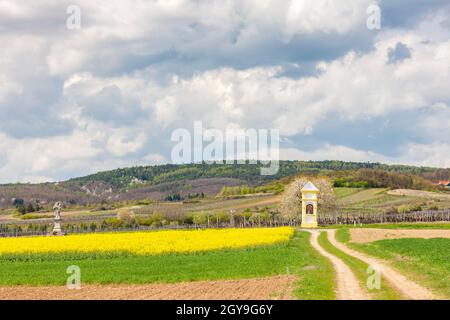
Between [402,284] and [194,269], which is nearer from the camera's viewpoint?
[402,284]

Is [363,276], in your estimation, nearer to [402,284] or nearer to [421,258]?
[402,284]

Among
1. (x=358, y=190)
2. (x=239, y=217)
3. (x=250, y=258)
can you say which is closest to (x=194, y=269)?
(x=250, y=258)

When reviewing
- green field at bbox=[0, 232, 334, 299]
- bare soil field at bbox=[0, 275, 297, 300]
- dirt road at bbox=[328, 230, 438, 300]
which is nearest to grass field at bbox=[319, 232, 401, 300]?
dirt road at bbox=[328, 230, 438, 300]

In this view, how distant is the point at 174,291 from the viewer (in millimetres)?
25906

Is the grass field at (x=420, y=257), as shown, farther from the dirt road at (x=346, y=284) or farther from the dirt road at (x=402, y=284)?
the dirt road at (x=346, y=284)

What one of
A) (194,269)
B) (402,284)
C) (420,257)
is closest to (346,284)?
(402,284)

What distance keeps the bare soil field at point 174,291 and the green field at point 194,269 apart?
38.5 inches

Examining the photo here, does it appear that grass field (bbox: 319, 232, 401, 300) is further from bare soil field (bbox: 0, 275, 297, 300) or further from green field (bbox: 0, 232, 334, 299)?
bare soil field (bbox: 0, 275, 297, 300)

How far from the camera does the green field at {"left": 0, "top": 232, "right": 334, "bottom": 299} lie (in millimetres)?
28548

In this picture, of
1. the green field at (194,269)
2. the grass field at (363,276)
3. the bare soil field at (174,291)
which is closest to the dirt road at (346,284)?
the grass field at (363,276)

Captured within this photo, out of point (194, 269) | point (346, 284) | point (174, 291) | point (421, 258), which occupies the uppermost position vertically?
point (421, 258)

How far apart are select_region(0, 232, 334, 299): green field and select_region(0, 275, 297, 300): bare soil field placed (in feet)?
3.21

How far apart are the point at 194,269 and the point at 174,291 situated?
809 cm

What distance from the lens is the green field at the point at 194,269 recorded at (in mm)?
28548
